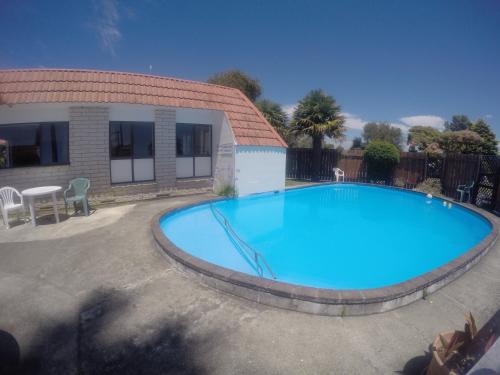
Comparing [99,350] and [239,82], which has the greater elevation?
[239,82]

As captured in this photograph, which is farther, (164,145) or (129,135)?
(164,145)

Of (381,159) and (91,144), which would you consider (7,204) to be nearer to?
(91,144)

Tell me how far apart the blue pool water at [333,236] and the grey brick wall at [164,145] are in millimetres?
2611

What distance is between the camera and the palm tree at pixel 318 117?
1817 cm

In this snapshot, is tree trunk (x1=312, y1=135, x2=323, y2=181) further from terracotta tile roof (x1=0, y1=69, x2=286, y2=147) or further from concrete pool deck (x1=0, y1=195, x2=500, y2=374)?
concrete pool deck (x1=0, y1=195, x2=500, y2=374)

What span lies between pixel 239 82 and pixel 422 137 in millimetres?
24690

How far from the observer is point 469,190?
12.6m

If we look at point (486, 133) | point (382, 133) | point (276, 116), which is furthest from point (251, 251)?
point (382, 133)

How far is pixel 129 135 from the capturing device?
1127cm

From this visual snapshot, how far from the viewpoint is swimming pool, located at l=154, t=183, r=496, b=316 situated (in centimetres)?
645

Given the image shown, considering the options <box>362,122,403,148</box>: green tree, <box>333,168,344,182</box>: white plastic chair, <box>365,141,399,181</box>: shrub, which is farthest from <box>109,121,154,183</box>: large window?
<box>362,122,403,148</box>: green tree

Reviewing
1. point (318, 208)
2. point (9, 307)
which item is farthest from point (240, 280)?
point (318, 208)

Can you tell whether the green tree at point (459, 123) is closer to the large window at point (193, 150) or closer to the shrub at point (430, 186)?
the shrub at point (430, 186)

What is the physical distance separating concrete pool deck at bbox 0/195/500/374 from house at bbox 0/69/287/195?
5.70 metres
